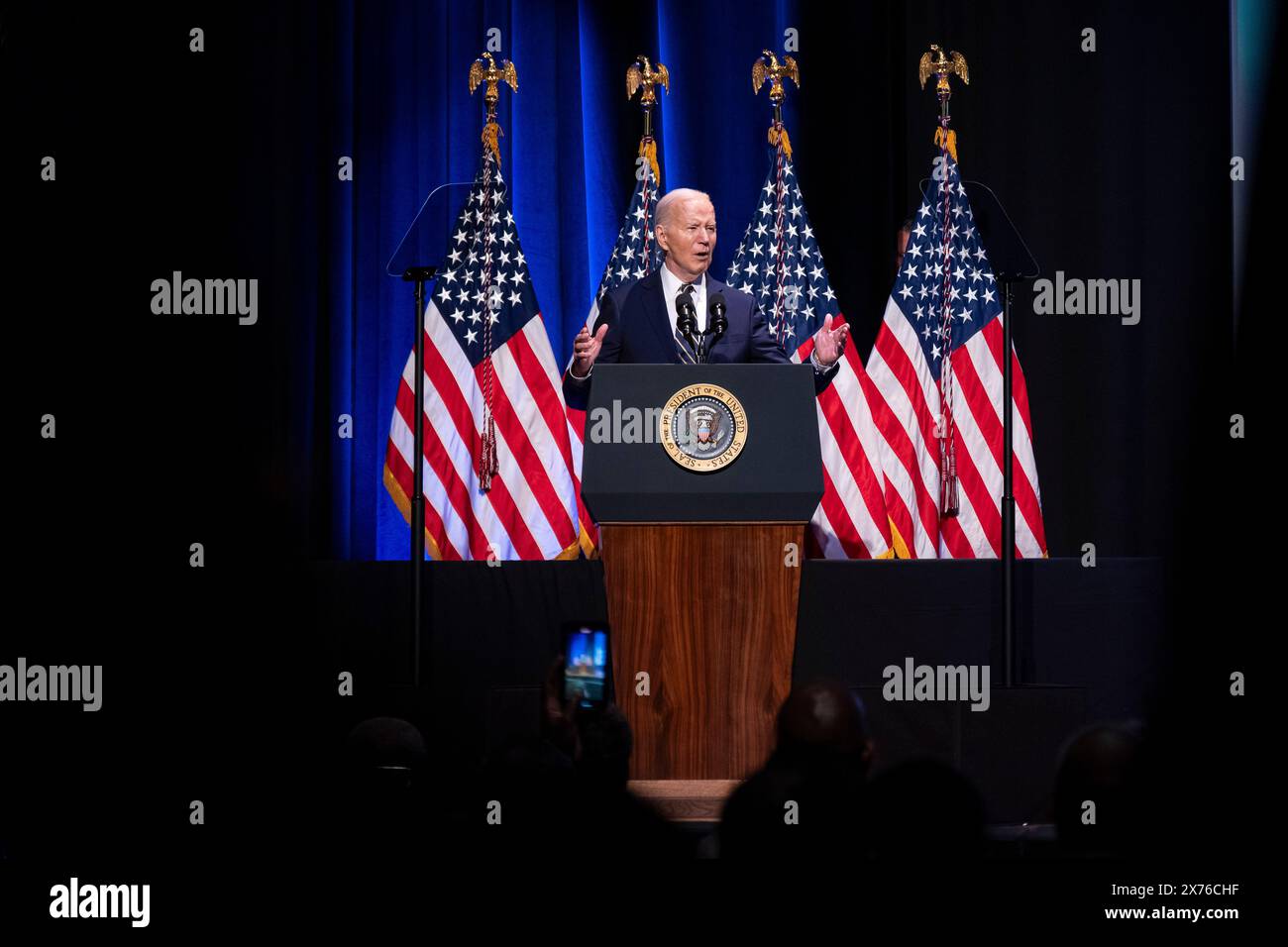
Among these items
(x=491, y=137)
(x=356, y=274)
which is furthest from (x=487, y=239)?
(x=356, y=274)

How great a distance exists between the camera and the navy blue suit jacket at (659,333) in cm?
502

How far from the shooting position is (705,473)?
4.12 m

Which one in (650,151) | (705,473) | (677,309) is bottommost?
(705,473)

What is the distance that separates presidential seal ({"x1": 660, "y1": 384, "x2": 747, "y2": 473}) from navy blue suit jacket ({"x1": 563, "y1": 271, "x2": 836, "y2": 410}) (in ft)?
2.76

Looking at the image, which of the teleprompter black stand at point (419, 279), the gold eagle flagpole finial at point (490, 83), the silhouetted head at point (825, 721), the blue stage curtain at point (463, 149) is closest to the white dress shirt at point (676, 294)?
the teleprompter black stand at point (419, 279)

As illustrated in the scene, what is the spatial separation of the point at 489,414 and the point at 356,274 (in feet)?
4.06

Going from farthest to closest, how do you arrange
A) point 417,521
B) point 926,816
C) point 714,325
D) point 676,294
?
point 417,521 → point 676,294 → point 714,325 → point 926,816

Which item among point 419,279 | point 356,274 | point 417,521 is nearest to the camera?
point 417,521

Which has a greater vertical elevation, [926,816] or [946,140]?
[946,140]

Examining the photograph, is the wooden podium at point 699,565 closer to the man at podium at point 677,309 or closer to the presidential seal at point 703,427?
the presidential seal at point 703,427

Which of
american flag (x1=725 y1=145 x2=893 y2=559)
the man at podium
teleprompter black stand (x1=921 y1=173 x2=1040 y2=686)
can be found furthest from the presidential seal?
american flag (x1=725 y1=145 x2=893 y2=559)

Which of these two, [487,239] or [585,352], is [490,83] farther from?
[585,352]
